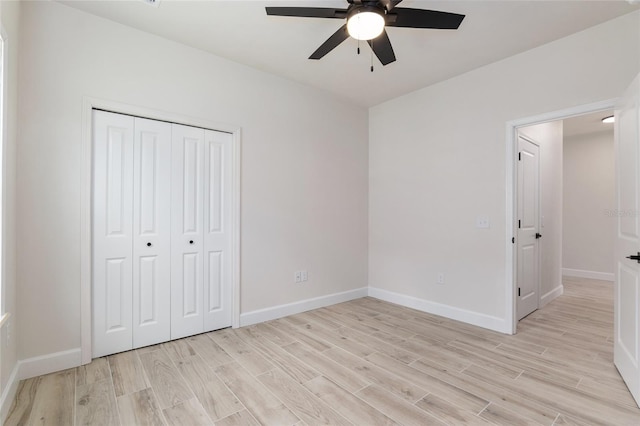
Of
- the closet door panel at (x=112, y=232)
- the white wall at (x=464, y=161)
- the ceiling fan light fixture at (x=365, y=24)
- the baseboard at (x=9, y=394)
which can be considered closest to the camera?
the baseboard at (x=9, y=394)

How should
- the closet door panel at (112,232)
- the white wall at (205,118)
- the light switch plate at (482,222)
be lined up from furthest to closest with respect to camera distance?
1. the light switch plate at (482,222)
2. the closet door panel at (112,232)
3. the white wall at (205,118)

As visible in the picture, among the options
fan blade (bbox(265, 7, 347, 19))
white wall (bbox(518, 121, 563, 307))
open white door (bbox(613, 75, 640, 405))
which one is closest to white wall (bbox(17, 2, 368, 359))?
fan blade (bbox(265, 7, 347, 19))

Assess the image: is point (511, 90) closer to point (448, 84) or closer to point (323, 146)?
point (448, 84)

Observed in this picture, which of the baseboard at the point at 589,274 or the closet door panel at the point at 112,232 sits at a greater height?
the closet door panel at the point at 112,232

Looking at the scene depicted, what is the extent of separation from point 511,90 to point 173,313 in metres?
4.11

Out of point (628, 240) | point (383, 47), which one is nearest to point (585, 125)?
point (628, 240)

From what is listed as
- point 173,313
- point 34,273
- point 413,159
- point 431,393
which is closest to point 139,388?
point 173,313

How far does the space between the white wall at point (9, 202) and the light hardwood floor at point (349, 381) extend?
0.76 feet

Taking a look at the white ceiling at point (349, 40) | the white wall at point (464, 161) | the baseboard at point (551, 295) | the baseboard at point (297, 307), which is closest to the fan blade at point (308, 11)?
the white ceiling at point (349, 40)

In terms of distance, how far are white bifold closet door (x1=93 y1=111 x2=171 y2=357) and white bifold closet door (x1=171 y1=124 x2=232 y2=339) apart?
3.5 inches

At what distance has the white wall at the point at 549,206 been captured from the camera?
13.2 ft

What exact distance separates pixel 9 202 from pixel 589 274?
8.36 metres

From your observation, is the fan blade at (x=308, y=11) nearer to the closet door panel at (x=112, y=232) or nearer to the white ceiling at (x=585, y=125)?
the closet door panel at (x=112, y=232)

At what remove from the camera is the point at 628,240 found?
218cm
